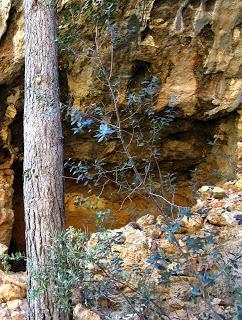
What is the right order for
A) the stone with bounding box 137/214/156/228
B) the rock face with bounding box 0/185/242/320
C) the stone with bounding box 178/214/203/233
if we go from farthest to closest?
the stone with bounding box 137/214/156/228, the stone with bounding box 178/214/203/233, the rock face with bounding box 0/185/242/320

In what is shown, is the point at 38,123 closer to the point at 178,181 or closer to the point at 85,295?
the point at 85,295

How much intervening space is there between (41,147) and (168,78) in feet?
7.02

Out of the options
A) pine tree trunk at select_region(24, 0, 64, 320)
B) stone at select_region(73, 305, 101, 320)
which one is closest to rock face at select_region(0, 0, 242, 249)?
pine tree trunk at select_region(24, 0, 64, 320)

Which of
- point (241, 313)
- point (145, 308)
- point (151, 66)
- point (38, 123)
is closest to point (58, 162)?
point (38, 123)

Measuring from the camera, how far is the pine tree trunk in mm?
2607

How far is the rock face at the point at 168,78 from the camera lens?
4.05 meters

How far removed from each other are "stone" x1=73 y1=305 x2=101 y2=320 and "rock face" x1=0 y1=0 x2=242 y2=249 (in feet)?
6.47

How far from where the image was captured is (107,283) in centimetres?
232

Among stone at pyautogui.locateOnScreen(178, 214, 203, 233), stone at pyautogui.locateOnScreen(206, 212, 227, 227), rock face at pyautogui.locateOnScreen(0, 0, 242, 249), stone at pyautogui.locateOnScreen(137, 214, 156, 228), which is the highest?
rock face at pyautogui.locateOnScreen(0, 0, 242, 249)

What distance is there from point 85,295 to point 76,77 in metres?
2.77

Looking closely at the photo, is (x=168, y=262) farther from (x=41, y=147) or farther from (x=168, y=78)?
(x=168, y=78)

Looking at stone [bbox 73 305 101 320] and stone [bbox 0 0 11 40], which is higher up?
stone [bbox 0 0 11 40]

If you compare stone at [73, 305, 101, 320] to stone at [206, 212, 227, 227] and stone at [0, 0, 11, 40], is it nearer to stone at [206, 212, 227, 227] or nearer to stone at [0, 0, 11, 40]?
stone at [206, 212, 227, 227]

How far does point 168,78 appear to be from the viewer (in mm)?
4477
